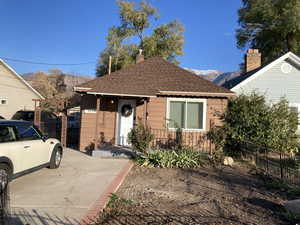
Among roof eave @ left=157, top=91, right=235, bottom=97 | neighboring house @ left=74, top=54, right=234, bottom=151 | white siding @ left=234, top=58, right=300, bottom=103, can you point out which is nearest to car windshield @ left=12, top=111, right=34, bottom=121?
neighboring house @ left=74, top=54, right=234, bottom=151

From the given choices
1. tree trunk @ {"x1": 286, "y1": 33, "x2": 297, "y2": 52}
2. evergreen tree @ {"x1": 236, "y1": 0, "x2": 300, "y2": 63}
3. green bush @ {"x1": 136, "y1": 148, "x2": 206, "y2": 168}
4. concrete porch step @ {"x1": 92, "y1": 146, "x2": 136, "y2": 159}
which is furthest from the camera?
tree trunk @ {"x1": 286, "y1": 33, "x2": 297, "y2": 52}

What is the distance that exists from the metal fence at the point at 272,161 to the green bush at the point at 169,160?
8.11 feet

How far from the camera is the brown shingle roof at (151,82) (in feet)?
33.1

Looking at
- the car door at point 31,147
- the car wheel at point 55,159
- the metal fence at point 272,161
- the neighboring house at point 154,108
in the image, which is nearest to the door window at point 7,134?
the car door at point 31,147

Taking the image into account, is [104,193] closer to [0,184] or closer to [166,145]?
[0,184]

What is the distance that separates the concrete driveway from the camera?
402cm

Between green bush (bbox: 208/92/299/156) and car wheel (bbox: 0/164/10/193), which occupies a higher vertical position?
green bush (bbox: 208/92/299/156)

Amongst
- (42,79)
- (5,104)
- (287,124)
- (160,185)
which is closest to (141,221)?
(160,185)

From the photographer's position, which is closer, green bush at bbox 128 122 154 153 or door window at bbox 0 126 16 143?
door window at bbox 0 126 16 143

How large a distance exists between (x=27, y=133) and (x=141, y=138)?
3983 millimetres

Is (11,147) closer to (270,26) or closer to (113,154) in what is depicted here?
(113,154)

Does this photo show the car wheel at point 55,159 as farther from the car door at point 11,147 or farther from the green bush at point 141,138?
the green bush at point 141,138

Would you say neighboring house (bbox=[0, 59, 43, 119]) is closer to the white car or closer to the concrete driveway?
the concrete driveway

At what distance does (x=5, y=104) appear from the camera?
2045 cm
